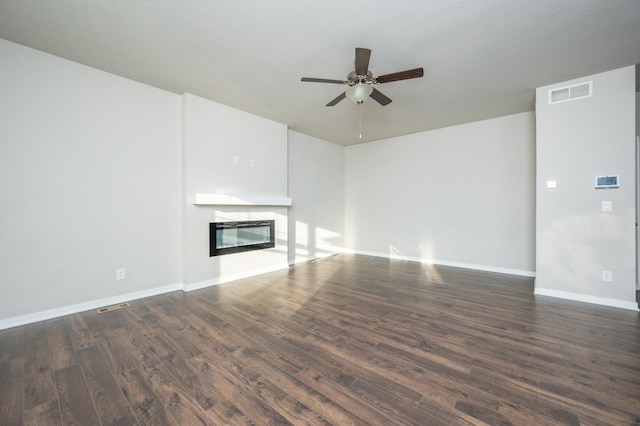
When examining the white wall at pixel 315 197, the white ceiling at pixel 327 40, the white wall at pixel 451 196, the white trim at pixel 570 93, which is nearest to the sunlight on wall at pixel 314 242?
the white wall at pixel 315 197

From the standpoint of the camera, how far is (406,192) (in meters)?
5.79

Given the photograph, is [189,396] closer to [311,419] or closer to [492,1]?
[311,419]

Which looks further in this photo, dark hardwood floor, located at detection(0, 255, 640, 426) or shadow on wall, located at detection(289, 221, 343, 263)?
shadow on wall, located at detection(289, 221, 343, 263)

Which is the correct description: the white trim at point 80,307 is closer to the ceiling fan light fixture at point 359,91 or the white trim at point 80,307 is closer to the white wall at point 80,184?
the white wall at point 80,184

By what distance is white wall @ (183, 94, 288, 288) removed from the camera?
3695 mm

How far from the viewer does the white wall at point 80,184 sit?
2568 millimetres

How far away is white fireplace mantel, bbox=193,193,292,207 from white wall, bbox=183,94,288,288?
9 centimetres

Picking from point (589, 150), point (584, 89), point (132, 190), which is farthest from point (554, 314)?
point (132, 190)

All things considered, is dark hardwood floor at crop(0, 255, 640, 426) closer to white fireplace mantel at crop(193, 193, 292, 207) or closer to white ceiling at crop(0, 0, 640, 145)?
white fireplace mantel at crop(193, 193, 292, 207)

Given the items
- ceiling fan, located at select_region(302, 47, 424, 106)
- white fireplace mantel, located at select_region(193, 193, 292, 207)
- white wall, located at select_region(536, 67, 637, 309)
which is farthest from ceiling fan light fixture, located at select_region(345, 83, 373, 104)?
white wall, located at select_region(536, 67, 637, 309)

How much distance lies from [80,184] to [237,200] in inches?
72.2

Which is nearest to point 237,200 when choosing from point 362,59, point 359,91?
point 359,91

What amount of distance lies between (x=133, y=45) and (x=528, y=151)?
18.5ft

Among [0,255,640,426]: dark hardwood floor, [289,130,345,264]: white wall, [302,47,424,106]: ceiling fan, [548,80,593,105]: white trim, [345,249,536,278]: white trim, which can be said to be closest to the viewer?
[0,255,640,426]: dark hardwood floor
